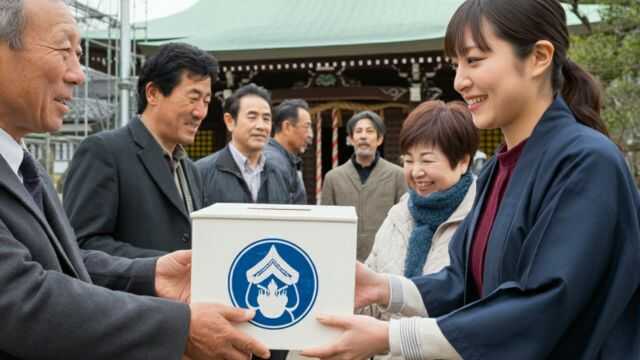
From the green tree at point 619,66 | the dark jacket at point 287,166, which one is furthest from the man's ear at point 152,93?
the green tree at point 619,66

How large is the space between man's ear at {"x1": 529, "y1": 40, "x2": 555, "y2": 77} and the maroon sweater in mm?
188

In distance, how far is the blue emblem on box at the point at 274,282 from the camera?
169 centimetres

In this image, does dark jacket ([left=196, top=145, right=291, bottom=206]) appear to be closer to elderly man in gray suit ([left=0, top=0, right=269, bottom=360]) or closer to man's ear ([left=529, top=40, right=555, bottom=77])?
elderly man in gray suit ([left=0, top=0, right=269, bottom=360])

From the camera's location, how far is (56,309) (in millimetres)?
1448

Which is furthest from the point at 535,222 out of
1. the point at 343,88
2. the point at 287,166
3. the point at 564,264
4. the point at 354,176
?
the point at 343,88

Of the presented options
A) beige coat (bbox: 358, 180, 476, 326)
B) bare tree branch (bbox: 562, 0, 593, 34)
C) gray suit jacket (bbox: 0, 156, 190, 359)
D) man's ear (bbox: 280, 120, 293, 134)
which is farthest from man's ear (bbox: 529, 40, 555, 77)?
bare tree branch (bbox: 562, 0, 593, 34)

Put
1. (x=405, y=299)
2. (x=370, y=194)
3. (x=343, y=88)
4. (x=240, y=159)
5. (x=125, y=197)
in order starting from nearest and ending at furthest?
(x=405, y=299), (x=125, y=197), (x=240, y=159), (x=370, y=194), (x=343, y=88)

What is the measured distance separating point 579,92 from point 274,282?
94 cm

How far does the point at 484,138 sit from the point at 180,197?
32.5ft

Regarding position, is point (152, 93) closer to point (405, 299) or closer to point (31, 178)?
point (31, 178)

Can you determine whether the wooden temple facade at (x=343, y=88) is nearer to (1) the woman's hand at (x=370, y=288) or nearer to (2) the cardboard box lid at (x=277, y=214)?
(1) the woman's hand at (x=370, y=288)

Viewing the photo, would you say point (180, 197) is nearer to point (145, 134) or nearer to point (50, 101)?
point (145, 134)

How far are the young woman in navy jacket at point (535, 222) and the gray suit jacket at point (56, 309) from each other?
388mm

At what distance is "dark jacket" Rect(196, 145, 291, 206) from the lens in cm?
400
